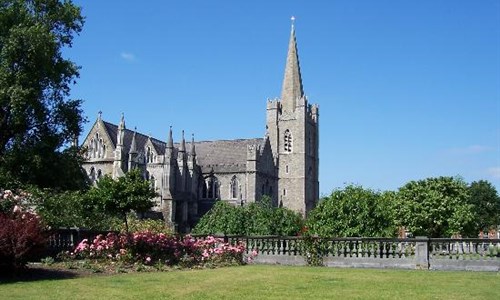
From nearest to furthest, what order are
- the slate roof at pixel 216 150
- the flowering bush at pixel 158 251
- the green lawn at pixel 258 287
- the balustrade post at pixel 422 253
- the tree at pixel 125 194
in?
the green lawn at pixel 258 287
the flowering bush at pixel 158 251
the balustrade post at pixel 422 253
the tree at pixel 125 194
the slate roof at pixel 216 150

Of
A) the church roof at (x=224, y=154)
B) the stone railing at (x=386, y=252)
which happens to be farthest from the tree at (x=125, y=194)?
the church roof at (x=224, y=154)

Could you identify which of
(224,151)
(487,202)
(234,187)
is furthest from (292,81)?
(487,202)

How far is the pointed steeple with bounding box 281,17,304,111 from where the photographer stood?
273ft

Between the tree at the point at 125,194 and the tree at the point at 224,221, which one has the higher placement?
the tree at the point at 125,194

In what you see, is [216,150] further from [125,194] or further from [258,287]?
[258,287]

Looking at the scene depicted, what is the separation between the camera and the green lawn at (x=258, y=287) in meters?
10.8

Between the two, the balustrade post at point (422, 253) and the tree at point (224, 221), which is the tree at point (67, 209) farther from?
the balustrade post at point (422, 253)

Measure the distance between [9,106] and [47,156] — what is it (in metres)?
3.14

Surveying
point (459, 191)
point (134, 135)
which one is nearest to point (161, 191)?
point (134, 135)

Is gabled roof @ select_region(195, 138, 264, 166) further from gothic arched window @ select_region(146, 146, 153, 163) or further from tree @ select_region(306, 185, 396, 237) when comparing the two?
tree @ select_region(306, 185, 396, 237)

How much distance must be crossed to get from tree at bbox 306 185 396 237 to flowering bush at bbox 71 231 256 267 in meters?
8.77

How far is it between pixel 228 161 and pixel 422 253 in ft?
190

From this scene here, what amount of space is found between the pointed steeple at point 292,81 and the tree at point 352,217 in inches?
2111

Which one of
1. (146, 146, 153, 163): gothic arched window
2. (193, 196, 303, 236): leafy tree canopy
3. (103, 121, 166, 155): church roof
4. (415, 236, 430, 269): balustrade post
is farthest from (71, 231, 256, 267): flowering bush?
(146, 146, 153, 163): gothic arched window
